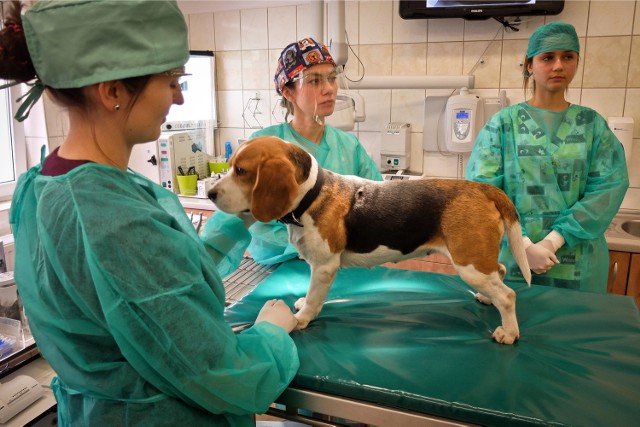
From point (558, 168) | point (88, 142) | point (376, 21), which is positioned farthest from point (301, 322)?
point (376, 21)

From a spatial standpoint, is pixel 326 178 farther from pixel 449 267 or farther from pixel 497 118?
pixel 449 267

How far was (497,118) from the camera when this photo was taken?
201 cm

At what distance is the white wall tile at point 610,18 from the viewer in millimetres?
2758

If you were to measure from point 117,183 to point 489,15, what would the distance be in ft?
8.59

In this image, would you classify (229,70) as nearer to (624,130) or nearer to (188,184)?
(188,184)

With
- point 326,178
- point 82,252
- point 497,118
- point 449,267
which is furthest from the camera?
point 449,267

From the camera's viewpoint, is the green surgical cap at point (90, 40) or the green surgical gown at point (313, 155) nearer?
the green surgical cap at point (90, 40)

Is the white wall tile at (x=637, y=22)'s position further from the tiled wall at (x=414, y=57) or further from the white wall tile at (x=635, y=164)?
the white wall tile at (x=635, y=164)

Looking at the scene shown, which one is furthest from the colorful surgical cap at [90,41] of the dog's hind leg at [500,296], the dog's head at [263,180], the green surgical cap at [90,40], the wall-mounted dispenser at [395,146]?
the wall-mounted dispenser at [395,146]

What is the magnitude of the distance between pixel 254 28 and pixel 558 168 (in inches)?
98.6

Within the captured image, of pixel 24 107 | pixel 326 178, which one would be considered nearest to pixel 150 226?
pixel 24 107

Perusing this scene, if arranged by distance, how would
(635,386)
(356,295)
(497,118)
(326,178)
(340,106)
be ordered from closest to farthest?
(635,386) < (326,178) < (356,295) < (497,118) < (340,106)

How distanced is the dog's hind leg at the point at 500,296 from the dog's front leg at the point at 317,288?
344mm

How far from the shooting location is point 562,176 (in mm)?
1930
